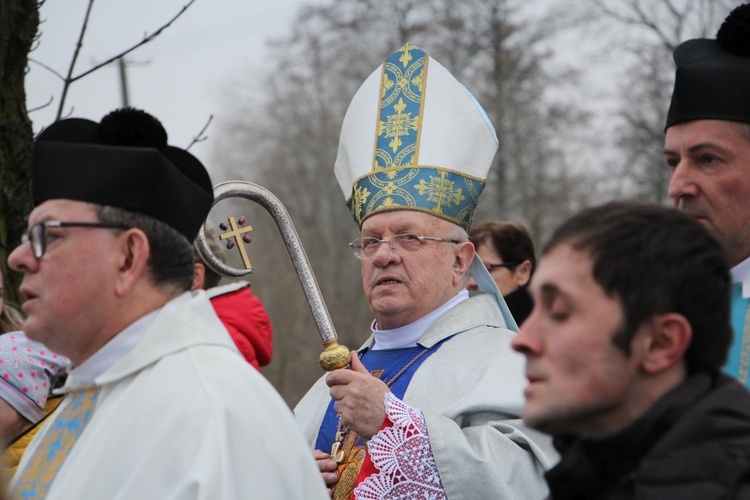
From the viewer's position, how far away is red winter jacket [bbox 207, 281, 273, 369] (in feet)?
16.3

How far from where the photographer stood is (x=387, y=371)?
470 cm

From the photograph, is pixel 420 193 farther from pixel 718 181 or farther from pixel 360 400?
pixel 718 181

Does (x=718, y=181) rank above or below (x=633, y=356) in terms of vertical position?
above

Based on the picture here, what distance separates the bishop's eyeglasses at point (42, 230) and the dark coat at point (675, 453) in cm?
147

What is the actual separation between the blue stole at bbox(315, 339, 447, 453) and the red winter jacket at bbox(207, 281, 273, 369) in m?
0.54

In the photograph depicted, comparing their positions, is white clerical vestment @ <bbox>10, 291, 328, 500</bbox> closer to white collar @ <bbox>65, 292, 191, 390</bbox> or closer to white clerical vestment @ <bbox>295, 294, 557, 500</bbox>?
white collar @ <bbox>65, 292, 191, 390</bbox>

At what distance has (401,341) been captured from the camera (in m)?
4.75

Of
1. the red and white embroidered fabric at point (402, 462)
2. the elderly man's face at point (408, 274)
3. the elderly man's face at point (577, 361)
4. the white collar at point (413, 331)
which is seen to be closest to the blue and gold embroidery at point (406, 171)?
the elderly man's face at point (408, 274)

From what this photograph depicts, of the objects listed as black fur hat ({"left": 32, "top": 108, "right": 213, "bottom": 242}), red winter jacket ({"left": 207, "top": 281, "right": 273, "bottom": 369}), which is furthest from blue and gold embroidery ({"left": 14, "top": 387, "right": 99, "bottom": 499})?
red winter jacket ({"left": 207, "top": 281, "right": 273, "bottom": 369})

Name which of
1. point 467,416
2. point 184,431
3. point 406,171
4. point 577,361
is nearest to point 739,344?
point 467,416

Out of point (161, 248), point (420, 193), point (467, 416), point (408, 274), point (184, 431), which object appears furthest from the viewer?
point (420, 193)

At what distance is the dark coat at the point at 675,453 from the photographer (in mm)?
2057

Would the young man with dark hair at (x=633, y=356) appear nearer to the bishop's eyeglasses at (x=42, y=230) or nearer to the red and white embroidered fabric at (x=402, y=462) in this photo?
the bishop's eyeglasses at (x=42, y=230)

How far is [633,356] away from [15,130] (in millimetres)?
3589
